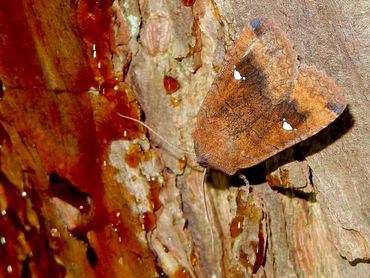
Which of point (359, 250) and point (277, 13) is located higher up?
point (277, 13)

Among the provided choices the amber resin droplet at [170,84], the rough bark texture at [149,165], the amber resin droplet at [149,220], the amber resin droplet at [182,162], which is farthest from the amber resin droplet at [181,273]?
the amber resin droplet at [170,84]

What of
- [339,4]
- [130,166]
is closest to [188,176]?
[130,166]

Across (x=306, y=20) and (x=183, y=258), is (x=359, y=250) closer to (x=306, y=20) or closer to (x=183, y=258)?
(x=183, y=258)

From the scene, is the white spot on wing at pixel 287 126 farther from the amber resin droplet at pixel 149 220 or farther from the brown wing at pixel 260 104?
the amber resin droplet at pixel 149 220

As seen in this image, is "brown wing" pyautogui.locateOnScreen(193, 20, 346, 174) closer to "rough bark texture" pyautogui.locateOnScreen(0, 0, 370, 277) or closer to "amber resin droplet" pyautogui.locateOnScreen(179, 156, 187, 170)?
"rough bark texture" pyautogui.locateOnScreen(0, 0, 370, 277)

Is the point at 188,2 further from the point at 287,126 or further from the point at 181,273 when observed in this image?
Result: the point at 181,273

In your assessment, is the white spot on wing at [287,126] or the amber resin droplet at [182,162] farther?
the amber resin droplet at [182,162]
